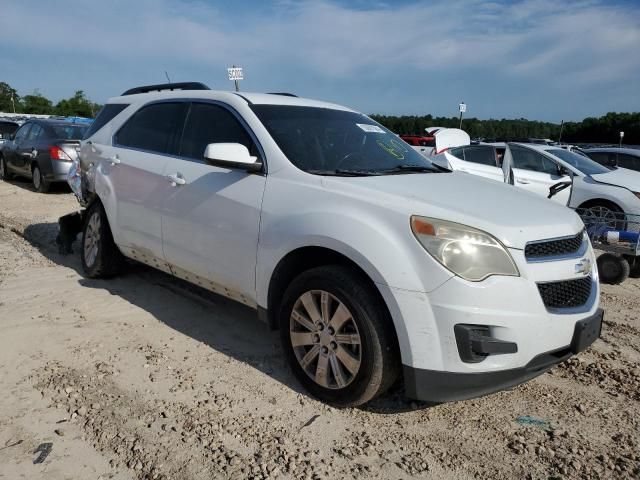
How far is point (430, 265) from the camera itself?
2.58m

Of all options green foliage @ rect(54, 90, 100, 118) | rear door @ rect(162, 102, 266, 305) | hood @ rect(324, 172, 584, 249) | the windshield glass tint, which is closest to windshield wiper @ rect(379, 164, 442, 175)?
hood @ rect(324, 172, 584, 249)

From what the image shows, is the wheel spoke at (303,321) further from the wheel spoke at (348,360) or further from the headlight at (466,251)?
the headlight at (466,251)

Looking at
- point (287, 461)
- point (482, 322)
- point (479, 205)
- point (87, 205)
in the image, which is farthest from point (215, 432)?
Answer: point (87, 205)

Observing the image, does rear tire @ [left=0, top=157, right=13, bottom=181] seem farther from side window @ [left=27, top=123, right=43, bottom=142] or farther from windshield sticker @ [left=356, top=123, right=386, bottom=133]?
windshield sticker @ [left=356, top=123, right=386, bottom=133]

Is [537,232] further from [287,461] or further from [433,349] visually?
[287,461]

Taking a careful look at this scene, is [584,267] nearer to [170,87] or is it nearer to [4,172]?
[170,87]

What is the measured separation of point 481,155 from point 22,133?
1017cm

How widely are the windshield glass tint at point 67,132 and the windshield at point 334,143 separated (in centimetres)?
866

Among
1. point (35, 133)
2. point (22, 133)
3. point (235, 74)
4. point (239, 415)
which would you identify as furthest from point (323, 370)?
point (22, 133)

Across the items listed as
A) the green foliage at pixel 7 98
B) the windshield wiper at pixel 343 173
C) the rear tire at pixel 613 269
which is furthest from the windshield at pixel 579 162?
the green foliage at pixel 7 98

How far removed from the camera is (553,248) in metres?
2.83

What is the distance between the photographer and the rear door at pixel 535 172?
9.14 metres

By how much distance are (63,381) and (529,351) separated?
2697 millimetres

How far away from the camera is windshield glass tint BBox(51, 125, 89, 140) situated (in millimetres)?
10977
